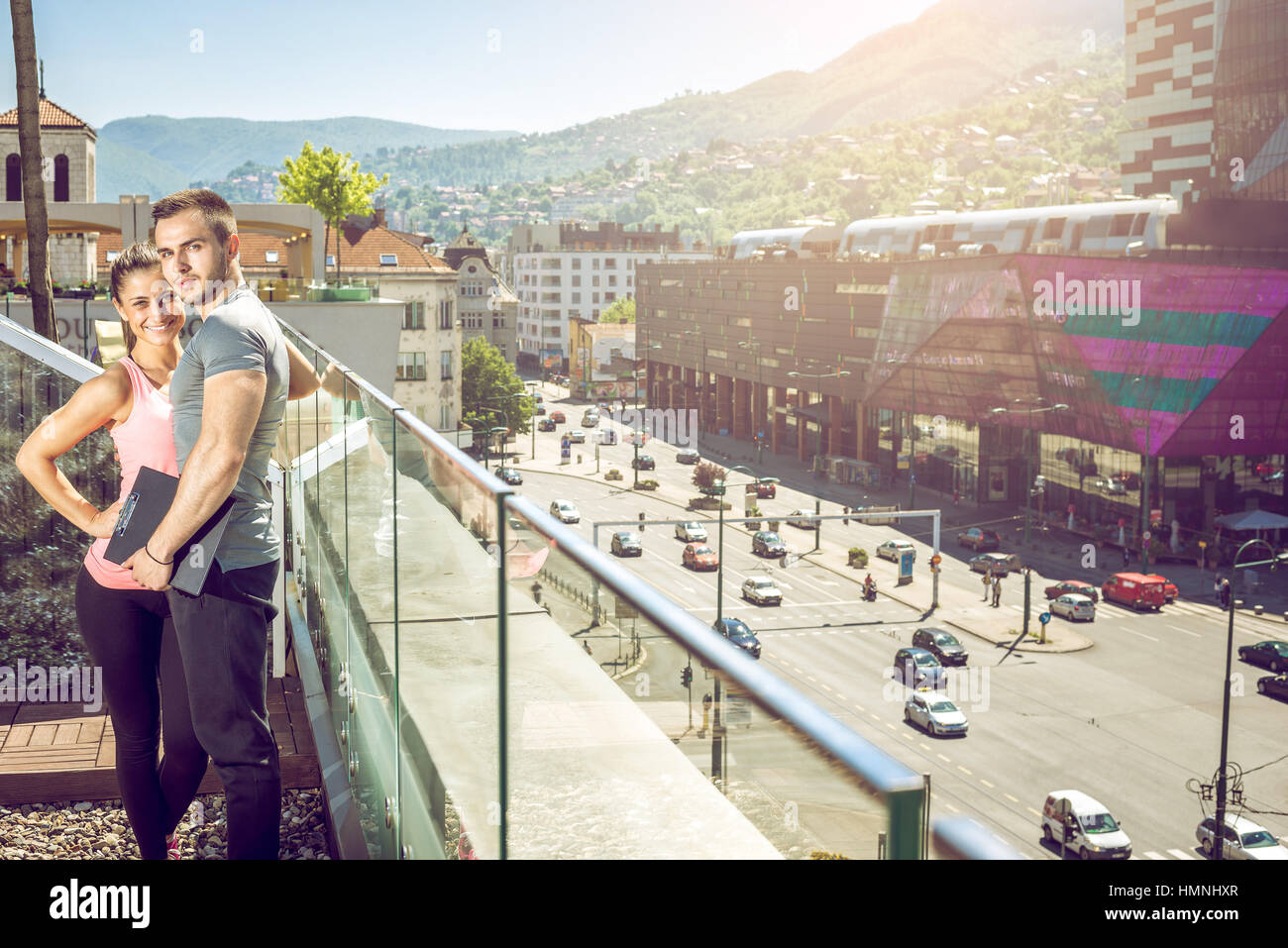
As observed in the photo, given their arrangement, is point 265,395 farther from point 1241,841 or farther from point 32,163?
point 1241,841

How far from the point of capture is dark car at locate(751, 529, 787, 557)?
191 feet

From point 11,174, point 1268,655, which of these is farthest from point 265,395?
point 11,174

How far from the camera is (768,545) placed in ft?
191

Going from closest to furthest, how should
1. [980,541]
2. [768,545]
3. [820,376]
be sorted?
1. [768,545]
2. [980,541]
3. [820,376]

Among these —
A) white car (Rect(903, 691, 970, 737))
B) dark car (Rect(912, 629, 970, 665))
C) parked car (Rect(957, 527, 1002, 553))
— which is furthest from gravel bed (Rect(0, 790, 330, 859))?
parked car (Rect(957, 527, 1002, 553))

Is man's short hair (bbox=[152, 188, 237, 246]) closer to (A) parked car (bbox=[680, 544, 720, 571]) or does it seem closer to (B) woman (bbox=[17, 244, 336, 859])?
(B) woman (bbox=[17, 244, 336, 859])

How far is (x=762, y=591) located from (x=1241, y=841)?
87.5 ft

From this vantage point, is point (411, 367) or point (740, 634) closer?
point (740, 634)

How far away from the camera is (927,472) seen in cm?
7475

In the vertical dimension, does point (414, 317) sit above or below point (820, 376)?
above

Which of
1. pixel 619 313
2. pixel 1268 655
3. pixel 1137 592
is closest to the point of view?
pixel 1268 655

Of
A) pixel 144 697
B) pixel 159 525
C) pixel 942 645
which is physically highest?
pixel 159 525

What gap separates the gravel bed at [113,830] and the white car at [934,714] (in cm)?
3098
